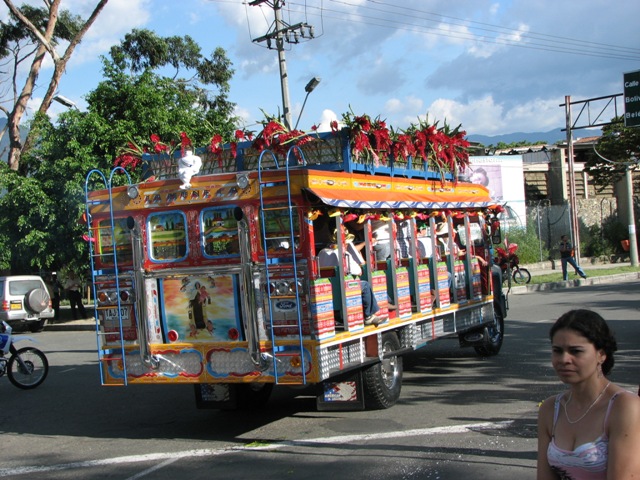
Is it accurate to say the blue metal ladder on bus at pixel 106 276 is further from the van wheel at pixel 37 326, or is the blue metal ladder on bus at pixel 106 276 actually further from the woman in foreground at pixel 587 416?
the van wheel at pixel 37 326

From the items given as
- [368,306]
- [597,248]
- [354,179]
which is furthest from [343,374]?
[597,248]

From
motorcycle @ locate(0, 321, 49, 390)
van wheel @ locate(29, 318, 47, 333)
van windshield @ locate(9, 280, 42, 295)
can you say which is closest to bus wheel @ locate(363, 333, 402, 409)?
motorcycle @ locate(0, 321, 49, 390)

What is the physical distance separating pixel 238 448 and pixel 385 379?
1.97m

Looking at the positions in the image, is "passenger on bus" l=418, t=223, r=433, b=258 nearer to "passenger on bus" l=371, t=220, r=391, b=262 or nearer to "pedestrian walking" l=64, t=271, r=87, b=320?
"passenger on bus" l=371, t=220, r=391, b=262

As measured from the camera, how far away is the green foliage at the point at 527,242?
101ft

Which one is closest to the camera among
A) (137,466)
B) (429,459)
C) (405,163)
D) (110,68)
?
(429,459)

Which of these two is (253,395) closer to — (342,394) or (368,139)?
(342,394)

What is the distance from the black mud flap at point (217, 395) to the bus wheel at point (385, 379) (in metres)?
1.47

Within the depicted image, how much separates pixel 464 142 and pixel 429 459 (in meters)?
5.88

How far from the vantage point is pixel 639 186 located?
39156 mm

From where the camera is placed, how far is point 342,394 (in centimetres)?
836

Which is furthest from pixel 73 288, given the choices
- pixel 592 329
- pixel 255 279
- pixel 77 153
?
pixel 592 329

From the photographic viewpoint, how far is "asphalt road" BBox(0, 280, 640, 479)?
666 cm

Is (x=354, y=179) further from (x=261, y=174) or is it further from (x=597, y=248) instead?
(x=597, y=248)
